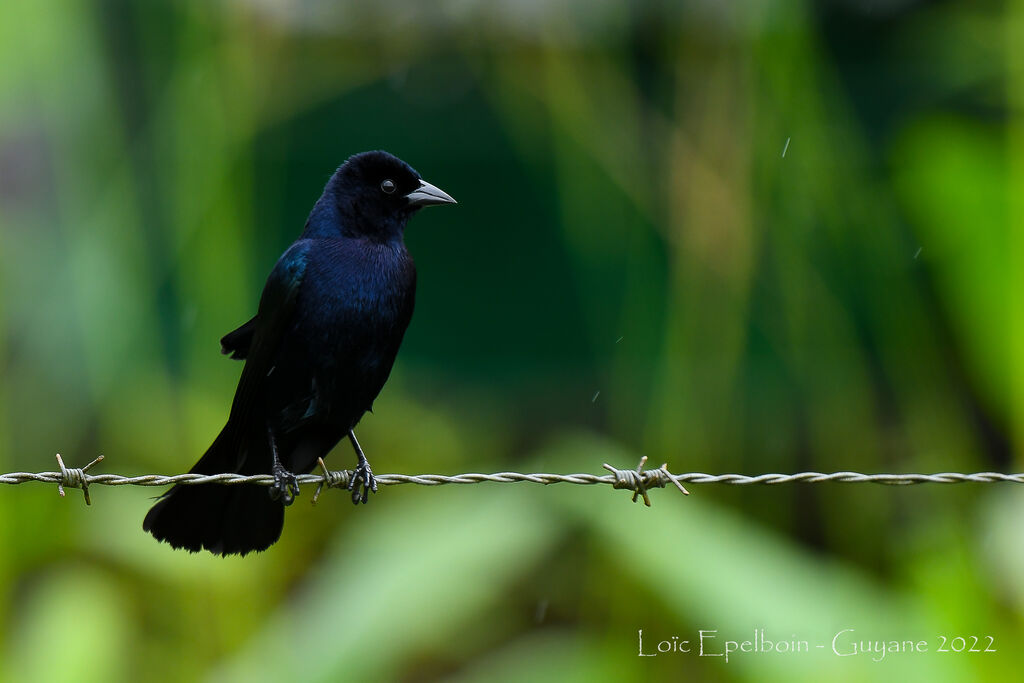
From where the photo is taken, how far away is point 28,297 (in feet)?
16.0

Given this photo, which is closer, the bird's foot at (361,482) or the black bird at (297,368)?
the black bird at (297,368)

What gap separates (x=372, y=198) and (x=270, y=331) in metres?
0.52

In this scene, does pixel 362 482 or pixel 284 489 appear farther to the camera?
pixel 362 482

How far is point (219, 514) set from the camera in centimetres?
298

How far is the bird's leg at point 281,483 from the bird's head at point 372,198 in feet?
1.99

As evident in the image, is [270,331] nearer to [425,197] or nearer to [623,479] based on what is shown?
[425,197]

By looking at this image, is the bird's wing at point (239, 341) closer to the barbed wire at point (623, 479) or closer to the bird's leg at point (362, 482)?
the bird's leg at point (362, 482)

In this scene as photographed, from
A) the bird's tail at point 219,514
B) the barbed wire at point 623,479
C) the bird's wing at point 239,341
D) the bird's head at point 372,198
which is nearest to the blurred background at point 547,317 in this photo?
the bird's tail at point 219,514

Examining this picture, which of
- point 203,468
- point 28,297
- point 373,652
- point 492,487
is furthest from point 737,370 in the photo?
point 28,297

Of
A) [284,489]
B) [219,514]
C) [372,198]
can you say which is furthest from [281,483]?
[372,198]

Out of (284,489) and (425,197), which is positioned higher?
(425,197)

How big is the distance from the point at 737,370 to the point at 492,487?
125cm

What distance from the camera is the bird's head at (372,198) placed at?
3.21m

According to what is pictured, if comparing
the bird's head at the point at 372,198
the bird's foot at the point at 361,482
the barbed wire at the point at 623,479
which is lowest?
the barbed wire at the point at 623,479
